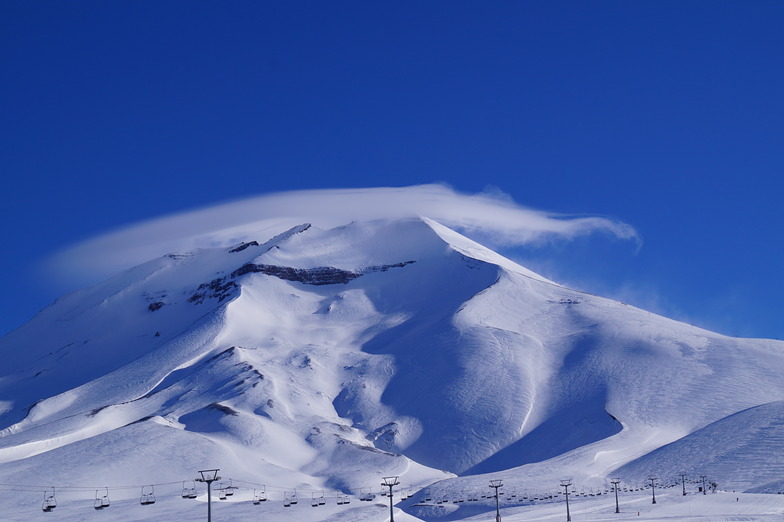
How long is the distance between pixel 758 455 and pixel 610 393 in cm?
5520

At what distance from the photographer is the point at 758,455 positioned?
140250 mm

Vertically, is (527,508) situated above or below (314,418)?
below

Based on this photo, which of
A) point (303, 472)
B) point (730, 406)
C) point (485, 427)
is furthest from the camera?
point (485, 427)

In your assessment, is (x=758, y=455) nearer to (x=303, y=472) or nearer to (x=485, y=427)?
(x=485, y=427)

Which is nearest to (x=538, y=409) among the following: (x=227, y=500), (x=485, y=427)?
(x=485, y=427)

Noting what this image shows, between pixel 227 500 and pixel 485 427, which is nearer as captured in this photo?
pixel 227 500

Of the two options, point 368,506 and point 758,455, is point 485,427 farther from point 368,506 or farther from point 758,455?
point 368,506

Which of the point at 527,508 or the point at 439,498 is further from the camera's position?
the point at 439,498

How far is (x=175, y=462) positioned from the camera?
15525 centimetres

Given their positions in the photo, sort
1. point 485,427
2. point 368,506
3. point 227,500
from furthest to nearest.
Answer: point 485,427 → point 227,500 → point 368,506

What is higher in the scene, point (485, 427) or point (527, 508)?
point (485, 427)

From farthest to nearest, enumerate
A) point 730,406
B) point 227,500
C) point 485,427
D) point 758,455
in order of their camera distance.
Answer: point 485,427
point 730,406
point 758,455
point 227,500

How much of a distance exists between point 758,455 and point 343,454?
73.8 m

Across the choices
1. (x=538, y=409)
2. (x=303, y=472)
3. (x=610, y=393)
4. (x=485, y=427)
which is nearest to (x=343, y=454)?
(x=303, y=472)
